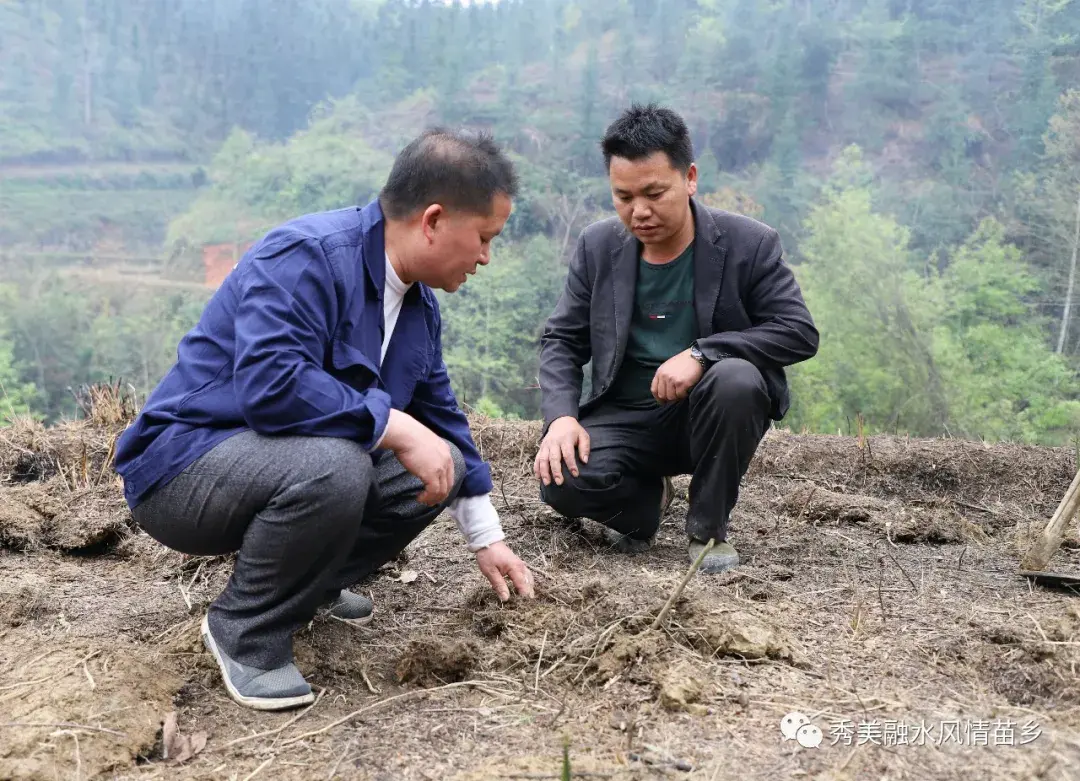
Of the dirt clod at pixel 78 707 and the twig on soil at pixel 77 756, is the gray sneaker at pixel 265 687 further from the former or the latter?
the twig on soil at pixel 77 756

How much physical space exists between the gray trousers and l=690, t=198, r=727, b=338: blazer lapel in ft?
4.53

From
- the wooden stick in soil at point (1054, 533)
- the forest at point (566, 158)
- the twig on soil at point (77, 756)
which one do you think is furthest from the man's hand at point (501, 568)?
the forest at point (566, 158)

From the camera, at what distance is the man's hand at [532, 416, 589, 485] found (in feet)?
9.50

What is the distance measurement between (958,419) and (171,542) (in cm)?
1308

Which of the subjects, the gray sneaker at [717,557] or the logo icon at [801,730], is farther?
the gray sneaker at [717,557]

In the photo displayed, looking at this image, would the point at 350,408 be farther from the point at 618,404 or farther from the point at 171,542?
the point at 618,404

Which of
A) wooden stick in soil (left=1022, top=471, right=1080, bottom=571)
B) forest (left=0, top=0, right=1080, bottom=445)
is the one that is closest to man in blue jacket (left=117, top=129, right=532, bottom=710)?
wooden stick in soil (left=1022, top=471, right=1080, bottom=571)

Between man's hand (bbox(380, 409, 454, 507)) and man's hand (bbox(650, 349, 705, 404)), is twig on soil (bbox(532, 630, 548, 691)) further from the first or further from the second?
man's hand (bbox(650, 349, 705, 404))

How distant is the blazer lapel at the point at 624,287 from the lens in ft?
10.4

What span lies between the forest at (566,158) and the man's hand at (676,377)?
3640 millimetres

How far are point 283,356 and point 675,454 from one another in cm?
171

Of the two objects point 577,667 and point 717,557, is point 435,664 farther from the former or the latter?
point 717,557

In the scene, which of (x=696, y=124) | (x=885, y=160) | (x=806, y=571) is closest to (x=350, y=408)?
(x=806, y=571)

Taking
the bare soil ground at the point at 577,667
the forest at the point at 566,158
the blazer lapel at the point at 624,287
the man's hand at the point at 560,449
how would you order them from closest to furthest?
the bare soil ground at the point at 577,667
the man's hand at the point at 560,449
the blazer lapel at the point at 624,287
the forest at the point at 566,158
